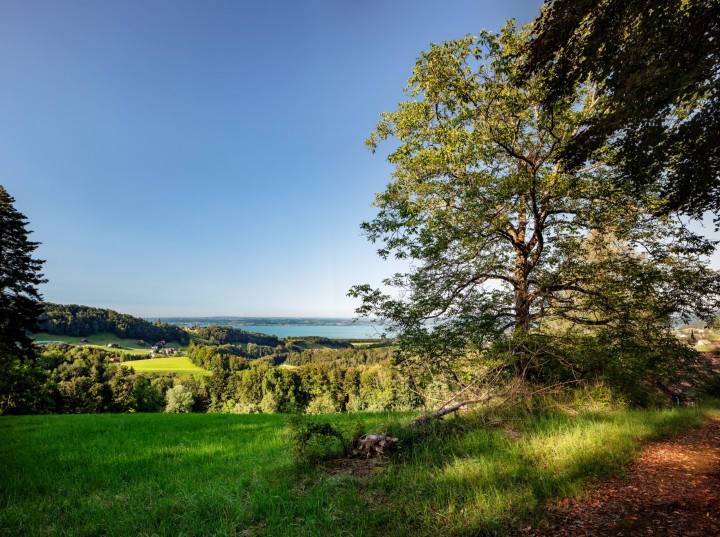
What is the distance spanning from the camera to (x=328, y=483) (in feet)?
14.9

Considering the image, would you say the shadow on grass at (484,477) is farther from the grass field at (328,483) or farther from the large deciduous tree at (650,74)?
the large deciduous tree at (650,74)

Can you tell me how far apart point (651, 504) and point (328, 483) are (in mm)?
3941

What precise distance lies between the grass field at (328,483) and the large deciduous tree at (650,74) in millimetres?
4387

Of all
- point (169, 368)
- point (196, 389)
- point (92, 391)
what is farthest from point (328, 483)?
point (169, 368)

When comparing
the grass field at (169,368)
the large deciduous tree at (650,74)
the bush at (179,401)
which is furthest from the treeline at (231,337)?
the large deciduous tree at (650,74)

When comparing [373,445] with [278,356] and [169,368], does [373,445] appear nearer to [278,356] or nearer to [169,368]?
[169,368]

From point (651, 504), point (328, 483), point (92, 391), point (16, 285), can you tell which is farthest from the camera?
point (92, 391)

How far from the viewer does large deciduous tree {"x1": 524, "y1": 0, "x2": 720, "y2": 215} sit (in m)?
3.59

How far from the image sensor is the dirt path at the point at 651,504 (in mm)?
3100

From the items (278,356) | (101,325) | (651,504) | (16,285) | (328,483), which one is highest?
(16,285)

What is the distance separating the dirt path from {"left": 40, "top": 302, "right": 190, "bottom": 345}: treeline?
99.1 meters

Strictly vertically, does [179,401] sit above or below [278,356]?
above

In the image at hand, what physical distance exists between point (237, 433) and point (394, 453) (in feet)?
20.0

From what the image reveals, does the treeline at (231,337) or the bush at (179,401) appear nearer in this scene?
the bush at (179,401)
